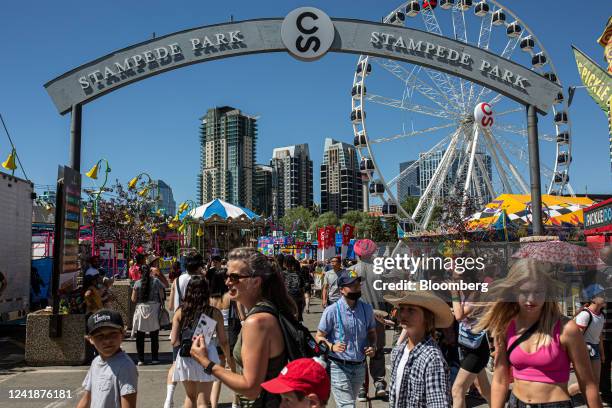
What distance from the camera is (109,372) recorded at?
314 cm

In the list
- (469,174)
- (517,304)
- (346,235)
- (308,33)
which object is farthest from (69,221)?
(469,174)

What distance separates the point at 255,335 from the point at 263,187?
161 metres

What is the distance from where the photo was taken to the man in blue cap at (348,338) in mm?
4695

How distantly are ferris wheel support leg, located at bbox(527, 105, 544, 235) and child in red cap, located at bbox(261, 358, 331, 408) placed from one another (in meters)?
6.65

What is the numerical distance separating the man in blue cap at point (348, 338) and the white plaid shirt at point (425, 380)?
1.62 m

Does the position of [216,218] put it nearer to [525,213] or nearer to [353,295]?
[525,213]

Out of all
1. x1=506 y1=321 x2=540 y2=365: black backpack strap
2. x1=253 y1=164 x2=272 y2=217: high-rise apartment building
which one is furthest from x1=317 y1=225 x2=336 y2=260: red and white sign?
x1=253 y1=164 x2=272 y2=217: high-rise apartment building

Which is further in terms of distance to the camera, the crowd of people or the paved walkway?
the paved walkway

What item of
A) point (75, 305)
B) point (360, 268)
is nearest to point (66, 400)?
point (75, 305)

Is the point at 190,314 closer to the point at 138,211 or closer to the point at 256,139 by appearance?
the point at 138,211

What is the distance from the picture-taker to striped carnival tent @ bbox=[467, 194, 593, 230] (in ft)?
65.5

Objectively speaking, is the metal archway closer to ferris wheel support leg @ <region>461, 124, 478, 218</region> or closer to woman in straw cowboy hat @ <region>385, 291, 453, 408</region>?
woman in straw cowboy hat @ <region>385, 291, 453, 408</region>

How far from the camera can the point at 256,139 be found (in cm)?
17375

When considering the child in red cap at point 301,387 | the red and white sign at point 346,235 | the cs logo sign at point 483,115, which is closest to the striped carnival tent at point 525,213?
the red and white sign at point 346,235
